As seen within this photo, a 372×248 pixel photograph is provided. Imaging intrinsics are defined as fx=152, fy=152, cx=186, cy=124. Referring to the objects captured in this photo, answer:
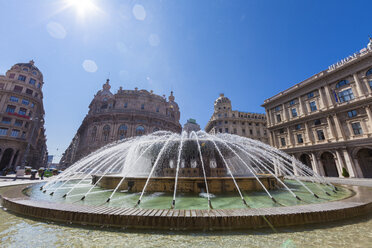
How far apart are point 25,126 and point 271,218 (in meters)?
54.5

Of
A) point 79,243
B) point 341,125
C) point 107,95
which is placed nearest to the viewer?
point 79,243

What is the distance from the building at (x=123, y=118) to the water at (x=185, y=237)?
4323 centimetres

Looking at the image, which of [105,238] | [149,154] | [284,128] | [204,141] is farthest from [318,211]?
[284,128]

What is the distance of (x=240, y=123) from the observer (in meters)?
50.3

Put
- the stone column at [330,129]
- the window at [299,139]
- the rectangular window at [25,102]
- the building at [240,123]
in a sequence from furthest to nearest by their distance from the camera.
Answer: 1. the building at [240,123]
2. the rectangular window at [25,102]
3. the window at [299,139]
4. the stone column at [330,129]

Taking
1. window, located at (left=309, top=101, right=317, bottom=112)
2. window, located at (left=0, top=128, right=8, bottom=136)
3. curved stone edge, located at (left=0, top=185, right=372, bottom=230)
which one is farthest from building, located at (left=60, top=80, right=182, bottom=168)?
curved stone edge, located at (left=0, top=185, right=372, bottom=230)

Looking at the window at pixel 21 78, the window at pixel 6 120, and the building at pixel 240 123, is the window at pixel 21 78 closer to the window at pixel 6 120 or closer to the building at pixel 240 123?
the window at pixel 6 120

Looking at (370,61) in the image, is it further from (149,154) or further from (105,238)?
(105,238)

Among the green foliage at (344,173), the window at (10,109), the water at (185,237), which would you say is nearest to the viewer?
the water at (185,237)

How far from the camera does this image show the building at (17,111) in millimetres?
35047

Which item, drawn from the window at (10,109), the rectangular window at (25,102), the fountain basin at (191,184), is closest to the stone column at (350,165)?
the fountain basin at (191,184)

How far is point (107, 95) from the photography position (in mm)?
52500

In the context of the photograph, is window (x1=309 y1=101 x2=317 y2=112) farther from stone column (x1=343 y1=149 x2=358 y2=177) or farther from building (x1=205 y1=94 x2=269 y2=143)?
building (x1=205 y1=94 x2=269 y2=143)

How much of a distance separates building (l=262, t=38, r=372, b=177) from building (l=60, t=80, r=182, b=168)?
34.4 m
